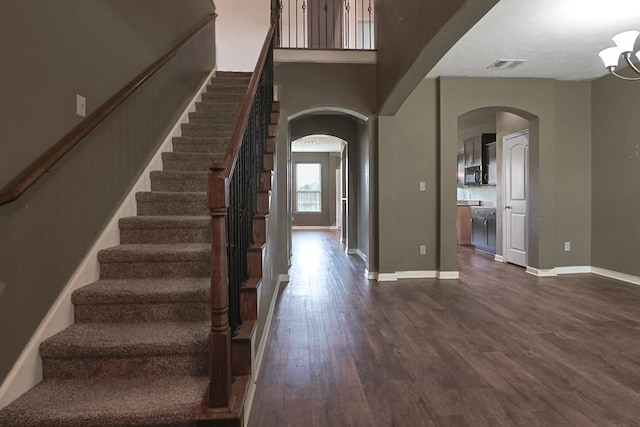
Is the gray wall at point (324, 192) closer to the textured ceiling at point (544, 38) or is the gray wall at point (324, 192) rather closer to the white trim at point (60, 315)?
the textured ceiling at point (544, 38)

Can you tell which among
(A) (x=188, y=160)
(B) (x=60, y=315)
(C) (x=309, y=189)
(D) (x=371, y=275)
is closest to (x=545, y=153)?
(D) (x=371, y=275)

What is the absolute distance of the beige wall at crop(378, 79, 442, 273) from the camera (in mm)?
4941

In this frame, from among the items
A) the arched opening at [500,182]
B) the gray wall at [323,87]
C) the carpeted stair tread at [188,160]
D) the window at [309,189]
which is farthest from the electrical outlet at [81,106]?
the window at [309,189]

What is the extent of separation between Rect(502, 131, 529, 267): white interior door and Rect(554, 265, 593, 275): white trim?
0.48m

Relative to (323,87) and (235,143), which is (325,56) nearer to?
(323,87)

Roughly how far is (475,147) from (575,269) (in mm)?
3387

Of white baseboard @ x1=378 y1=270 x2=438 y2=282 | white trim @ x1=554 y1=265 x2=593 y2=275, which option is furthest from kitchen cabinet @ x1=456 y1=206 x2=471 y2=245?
white baseboard @ x1=378 y1=270 x2=438 y2=282

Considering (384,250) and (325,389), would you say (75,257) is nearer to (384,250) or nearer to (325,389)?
(325,389)

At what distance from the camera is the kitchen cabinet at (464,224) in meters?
8.15

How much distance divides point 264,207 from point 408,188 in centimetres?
284

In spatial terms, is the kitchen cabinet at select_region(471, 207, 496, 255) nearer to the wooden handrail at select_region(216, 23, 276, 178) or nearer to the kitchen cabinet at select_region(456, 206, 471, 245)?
the kitchen cabinet at select_region(456, 206, 471, 245)

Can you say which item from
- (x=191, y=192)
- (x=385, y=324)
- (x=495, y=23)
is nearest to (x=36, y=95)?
(x=191, y=192)

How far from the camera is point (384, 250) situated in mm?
4898

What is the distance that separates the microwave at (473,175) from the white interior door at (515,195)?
1.36m
